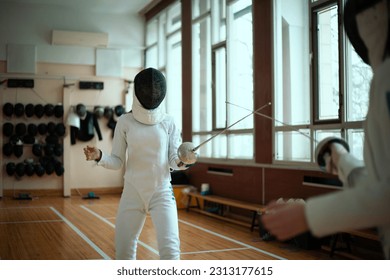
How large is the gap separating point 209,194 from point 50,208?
6.65ft

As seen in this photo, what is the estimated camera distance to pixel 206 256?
3699mm

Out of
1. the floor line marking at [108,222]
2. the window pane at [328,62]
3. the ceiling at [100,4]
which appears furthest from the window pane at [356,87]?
the ceiling at [100,4]

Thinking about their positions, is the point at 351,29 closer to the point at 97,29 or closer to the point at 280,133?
the point at 280,133

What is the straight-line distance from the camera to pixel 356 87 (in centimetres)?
348

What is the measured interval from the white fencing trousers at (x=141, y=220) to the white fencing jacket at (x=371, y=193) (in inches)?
52.4

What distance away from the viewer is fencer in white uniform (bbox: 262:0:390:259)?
109 centimetres

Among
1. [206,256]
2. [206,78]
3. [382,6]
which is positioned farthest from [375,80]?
[206,78]

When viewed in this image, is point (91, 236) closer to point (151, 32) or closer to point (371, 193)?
point (151, 32)

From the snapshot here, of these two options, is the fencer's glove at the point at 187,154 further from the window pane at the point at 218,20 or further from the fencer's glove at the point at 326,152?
the window pane at the point at 218,20

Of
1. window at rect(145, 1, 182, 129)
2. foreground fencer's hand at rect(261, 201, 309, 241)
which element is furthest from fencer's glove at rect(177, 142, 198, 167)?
window at rect(145, 1, 182, 129)

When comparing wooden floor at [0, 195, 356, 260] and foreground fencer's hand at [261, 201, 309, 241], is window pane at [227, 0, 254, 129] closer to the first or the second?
wooden floor at [0, 195, 356, 260]

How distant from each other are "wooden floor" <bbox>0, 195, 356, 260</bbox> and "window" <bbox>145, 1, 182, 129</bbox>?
191cm

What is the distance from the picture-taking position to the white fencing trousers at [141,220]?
2.38 meters

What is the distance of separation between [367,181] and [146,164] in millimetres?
1543
